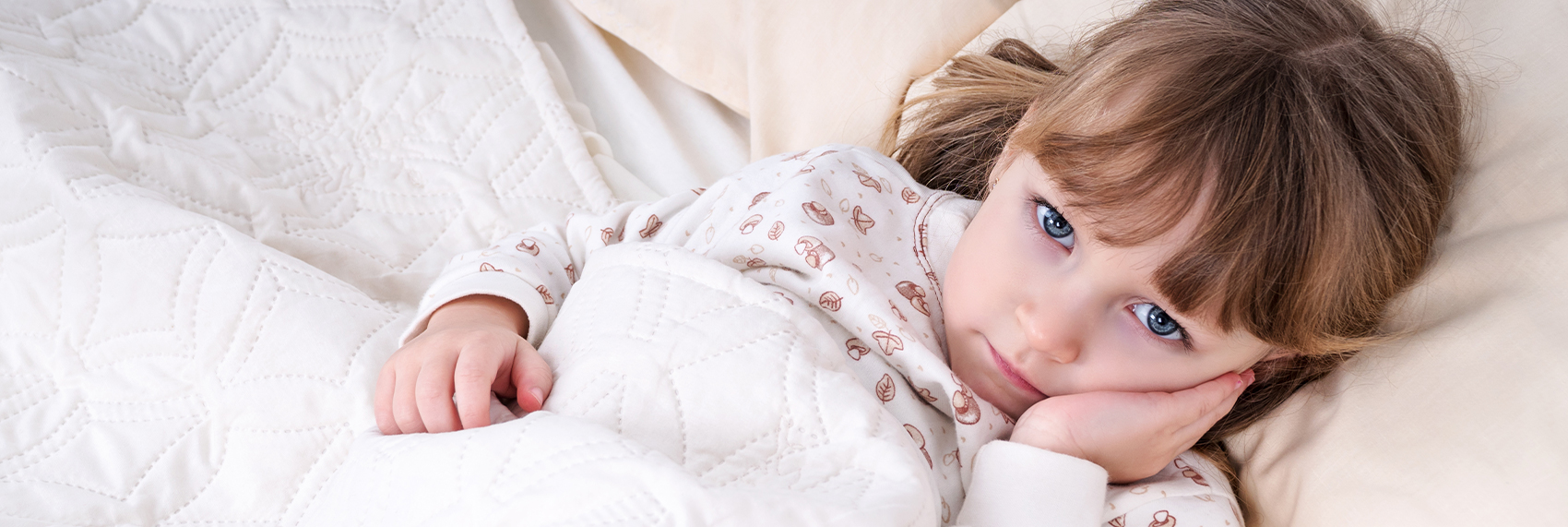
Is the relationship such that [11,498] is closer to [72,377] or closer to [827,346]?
[72,377]

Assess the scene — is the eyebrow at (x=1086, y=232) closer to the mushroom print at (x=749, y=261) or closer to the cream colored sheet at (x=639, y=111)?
the mushroom print at (x=749, y=261)

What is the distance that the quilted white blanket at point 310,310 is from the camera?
0.60 metres

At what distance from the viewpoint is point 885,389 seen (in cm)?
77

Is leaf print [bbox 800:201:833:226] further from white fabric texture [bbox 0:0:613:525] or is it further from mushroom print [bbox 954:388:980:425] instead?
white fabric texture [bbox 0:0:613:525]

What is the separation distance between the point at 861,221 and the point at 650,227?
0.69 ft

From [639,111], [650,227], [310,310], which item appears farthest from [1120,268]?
[639,111]

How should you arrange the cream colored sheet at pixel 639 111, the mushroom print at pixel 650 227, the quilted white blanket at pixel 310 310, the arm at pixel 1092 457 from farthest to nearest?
the cream colored sheet at pixel 639 111, the mushroom print at pixel 650 227, the arm at pixel 1092 457, the quilted white blanket at pixel 310 310

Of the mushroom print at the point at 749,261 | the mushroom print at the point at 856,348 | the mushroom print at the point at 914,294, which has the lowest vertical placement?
the mushroom print at the point at 856,348

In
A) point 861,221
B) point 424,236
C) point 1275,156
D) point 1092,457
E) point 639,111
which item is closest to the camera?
point 1275,156

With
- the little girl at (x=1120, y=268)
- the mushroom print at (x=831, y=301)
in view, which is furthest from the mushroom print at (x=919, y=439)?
the mushroom print at (x=831, y=301)

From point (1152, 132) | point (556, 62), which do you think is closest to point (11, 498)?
point (556, 62)

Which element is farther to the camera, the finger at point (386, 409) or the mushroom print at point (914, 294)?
the mushroom print at point (914, 294)

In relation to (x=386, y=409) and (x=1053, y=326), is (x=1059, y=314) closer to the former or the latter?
(x=1053, y=326)

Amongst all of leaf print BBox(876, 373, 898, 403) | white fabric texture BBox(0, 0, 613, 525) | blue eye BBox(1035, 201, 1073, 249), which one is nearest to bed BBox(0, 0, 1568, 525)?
white fabric texture BBox(0, 0, 613, 525)
